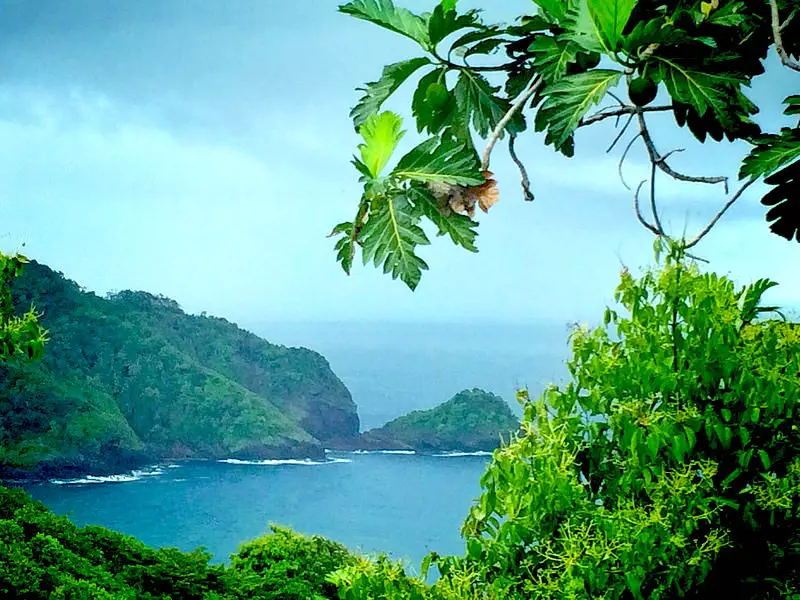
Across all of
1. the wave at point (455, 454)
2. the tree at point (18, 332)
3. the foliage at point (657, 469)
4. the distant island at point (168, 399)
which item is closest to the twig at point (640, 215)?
the foliage at point (657, 469)

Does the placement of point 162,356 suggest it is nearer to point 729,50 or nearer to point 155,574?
point 155,574

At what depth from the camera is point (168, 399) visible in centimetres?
684

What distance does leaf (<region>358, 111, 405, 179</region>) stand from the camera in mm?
299

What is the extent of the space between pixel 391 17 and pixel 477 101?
0.24 feet

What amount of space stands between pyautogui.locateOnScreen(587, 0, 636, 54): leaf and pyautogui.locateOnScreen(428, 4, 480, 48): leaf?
75 millimetres

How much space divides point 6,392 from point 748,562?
19.9ft

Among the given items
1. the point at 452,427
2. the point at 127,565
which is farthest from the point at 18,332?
the point at 452,427

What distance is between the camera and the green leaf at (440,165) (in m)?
0.31

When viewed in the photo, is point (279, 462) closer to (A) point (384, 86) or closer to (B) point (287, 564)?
(B) point (287, 564)

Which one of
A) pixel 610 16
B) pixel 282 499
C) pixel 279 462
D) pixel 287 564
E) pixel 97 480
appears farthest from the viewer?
pixel 279 462

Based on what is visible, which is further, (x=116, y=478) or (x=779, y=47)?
(x=116, y=478)

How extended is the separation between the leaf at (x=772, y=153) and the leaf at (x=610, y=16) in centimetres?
12

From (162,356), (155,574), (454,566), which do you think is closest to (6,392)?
(162,356)

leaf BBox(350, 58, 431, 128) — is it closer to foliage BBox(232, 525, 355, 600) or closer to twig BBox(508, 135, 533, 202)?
twig BBox(508, 135, 533, 202)
